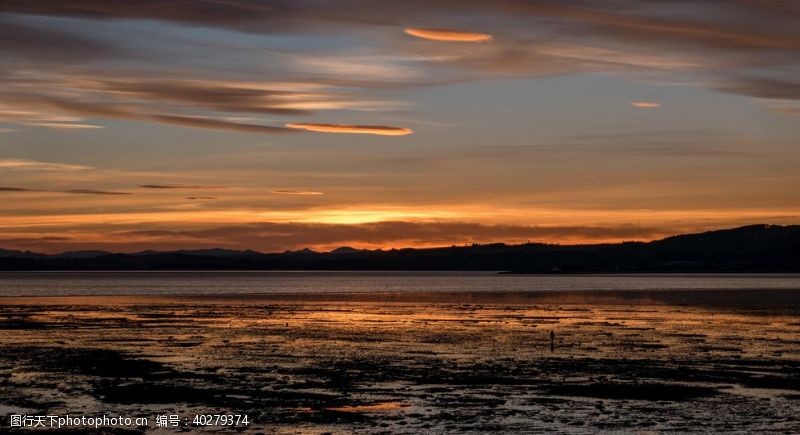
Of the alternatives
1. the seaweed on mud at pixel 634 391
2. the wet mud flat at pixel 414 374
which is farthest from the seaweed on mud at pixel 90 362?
the seaweed on mud at pixel 634 391

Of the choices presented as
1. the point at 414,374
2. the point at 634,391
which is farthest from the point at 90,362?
the point at 634,391

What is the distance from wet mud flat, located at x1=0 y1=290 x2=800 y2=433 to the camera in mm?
28703

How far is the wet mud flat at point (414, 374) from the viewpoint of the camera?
94.2ft

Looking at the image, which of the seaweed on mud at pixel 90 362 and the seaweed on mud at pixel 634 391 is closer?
the seaweed on mud at pixel 634 391

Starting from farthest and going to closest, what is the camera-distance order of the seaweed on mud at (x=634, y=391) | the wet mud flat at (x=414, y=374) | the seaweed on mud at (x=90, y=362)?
the seaweed on mud at (x=90, y=362), the seaweed on mud at (x=634, y=391), the wet mud flat at (x=414, y=374)

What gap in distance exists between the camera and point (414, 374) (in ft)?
125

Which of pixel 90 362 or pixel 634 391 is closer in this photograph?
pixel 634 391

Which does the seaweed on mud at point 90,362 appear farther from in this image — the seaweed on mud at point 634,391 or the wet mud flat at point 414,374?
the seaweed on mud at point 634,391

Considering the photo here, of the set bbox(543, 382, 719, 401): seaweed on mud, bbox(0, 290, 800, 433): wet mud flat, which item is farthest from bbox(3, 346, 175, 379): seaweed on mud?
bbox(543, 382, 719, 401): seaweed on mud

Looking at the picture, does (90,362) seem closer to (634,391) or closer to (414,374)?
(414,374)

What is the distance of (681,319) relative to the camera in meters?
75.6

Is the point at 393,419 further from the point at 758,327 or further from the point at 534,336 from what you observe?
the point at 758,327

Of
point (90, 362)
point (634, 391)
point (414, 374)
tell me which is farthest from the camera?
point (90, 362)

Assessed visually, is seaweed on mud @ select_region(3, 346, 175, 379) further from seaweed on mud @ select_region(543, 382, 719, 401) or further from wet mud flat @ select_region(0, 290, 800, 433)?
seaweed on mud @ select_region(543, 382, 719, 401)
